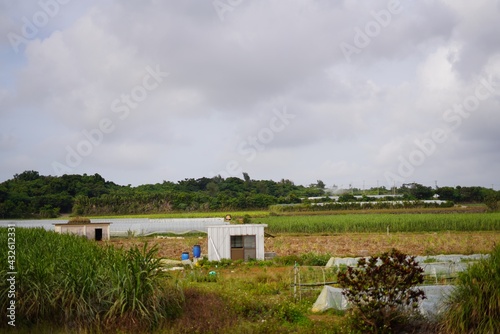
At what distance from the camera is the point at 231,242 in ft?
84.2

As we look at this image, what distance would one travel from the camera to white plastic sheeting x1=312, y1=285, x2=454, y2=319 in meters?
11.5

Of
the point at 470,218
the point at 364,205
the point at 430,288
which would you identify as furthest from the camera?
the point at 364,205

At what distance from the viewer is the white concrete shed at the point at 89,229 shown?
32969mm

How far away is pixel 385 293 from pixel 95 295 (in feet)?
21.1

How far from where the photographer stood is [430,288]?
12977 mm

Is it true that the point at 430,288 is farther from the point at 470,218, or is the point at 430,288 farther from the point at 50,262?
the point at 470,218

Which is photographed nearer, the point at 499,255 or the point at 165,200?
the point at 499,255

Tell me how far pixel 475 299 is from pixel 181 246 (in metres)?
24.5

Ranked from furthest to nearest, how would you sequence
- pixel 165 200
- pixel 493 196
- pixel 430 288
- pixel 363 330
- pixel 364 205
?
pixel 165 200 → pixel 364 205 → pixel 493 196 → pixel 430 288 → pixel 363 330

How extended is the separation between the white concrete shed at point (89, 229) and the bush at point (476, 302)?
2669 cm

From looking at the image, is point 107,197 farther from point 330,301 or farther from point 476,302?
point 476,302

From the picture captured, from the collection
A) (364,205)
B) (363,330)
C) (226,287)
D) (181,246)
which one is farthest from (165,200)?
(363,330)

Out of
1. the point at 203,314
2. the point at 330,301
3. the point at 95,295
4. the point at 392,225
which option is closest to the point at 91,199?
the point at 392,225

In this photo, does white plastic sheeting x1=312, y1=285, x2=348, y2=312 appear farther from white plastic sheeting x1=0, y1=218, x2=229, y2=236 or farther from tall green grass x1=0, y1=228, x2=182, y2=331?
white plastic sheeting x1=0, y1=218, x2=229, y2=236
